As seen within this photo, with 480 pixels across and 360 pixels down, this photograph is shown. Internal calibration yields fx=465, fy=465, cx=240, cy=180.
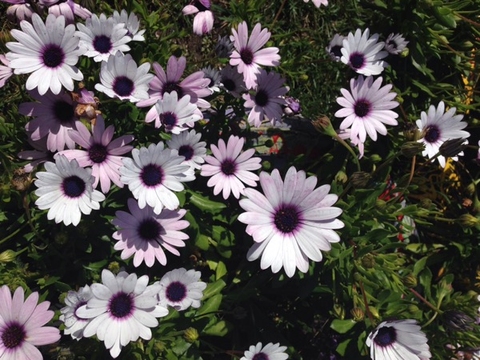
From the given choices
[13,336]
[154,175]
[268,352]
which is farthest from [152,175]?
[268,352]

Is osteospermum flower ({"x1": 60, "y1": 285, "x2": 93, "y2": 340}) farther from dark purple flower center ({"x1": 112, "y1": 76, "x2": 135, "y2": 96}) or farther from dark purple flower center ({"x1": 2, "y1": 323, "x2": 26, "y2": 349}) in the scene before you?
dark purple flower center ({"x1": 112, "y1": 76, "x2": 135, "y2": 96})

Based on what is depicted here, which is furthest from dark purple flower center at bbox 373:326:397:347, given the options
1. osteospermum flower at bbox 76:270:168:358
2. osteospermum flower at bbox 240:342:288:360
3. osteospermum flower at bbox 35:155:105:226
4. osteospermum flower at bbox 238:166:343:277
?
osteospermum flower at bbox 35:155:105:226

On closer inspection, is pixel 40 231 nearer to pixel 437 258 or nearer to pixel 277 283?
pixel 277 283

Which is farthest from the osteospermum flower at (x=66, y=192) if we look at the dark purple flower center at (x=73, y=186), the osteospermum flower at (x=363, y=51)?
the osteospermum flower at (x=363, y=51)

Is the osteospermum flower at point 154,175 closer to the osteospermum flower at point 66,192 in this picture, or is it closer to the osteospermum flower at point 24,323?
the osteospermum flower at point 66,192

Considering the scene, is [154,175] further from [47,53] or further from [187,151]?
[47,53]

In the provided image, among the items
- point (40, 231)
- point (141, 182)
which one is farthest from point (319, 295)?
point (40, 231)
